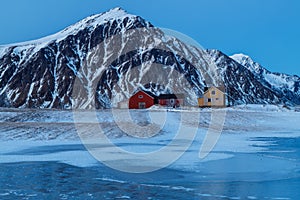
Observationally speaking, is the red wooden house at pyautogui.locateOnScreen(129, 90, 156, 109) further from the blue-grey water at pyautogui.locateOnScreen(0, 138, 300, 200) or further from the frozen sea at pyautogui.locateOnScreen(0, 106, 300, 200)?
the blue-grey water at pyautogui.locateOnScreen(0, 138, 300, 200)

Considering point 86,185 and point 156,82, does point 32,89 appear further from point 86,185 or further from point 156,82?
point 86,185

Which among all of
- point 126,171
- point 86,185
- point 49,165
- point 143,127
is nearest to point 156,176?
point 126,171

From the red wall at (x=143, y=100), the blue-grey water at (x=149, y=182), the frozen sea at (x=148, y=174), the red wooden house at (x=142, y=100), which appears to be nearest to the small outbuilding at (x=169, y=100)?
the red wooden house at (x=142, y=100)

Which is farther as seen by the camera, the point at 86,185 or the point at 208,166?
the point at 208,166

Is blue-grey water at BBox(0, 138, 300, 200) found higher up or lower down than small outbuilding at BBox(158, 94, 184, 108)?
lower down

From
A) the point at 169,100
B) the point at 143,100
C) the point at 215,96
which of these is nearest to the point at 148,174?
the point at 143,100

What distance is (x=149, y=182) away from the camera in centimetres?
1334

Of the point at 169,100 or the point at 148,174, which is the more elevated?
the point at 169,100

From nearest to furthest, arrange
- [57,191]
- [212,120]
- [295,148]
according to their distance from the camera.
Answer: [57,191]
[295,148]
[212,120]

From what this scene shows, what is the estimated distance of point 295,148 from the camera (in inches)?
953

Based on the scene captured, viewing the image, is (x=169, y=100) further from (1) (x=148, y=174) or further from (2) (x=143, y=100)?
(1) (x=148, y=174)

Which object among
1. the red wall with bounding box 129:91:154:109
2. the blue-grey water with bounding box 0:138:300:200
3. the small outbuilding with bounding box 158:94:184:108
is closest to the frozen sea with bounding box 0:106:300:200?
the blue-grey water with bounding box 0:138:300:200

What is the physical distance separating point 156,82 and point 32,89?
6191cm

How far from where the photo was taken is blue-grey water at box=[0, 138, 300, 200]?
1130 cm
